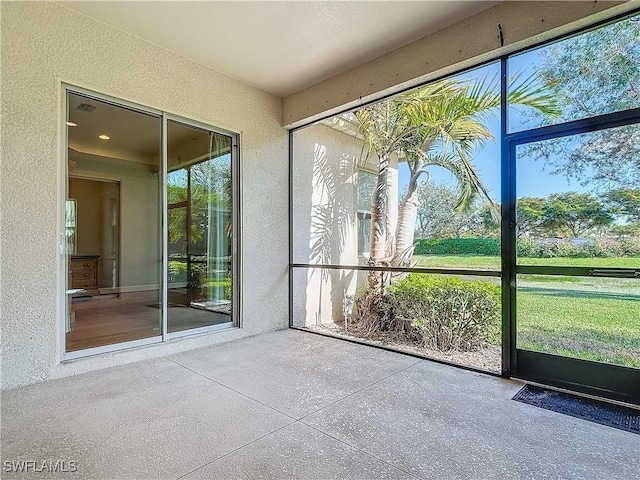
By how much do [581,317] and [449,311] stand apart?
5.88 feet

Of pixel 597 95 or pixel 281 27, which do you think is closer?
pixel 597 95

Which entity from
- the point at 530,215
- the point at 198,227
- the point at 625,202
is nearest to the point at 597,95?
the point at 625,202

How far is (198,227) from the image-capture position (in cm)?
431

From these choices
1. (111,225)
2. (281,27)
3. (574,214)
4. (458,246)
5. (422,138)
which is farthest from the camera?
(111,225)

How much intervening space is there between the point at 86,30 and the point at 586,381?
17.2 feet

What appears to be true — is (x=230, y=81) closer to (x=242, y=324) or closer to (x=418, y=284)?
(x=242, y=324)

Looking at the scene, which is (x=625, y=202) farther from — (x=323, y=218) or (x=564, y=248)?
(x=323, y=218)

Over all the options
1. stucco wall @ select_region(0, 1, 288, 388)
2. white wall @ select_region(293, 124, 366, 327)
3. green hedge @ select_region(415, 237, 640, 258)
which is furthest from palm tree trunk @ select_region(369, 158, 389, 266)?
stucco wall @ select_region(0, 1, 288, 388)

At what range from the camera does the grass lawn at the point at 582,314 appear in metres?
2.58

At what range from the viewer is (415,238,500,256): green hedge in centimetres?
362

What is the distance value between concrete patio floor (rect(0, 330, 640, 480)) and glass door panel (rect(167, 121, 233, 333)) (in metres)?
1.01

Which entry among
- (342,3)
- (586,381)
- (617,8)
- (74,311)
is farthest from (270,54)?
(586,381)

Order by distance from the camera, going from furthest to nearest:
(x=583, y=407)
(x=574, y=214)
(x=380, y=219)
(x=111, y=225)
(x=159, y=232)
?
(x=111, y=225) → (x=380, y=219) → (x=159, y=232) → (x=574, y=214) → (x=583, y=407)

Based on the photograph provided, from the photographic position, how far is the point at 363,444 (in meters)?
2.02
